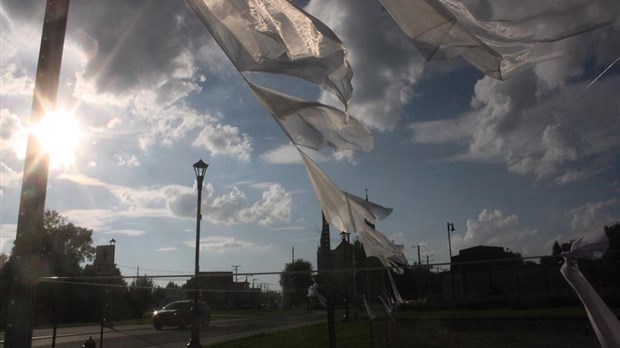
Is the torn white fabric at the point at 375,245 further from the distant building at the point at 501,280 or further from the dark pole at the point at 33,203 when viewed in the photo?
the distant building at the point at 501,280

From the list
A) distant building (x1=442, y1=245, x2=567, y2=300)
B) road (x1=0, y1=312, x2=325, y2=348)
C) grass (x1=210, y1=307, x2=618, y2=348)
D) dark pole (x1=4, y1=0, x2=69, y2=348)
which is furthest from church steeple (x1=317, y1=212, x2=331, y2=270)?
distant building (x1=442, y1=245, x2=567, y2=300)

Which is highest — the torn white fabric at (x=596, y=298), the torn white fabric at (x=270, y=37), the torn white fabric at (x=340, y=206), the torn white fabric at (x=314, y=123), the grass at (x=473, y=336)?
the torn white fabric at (x=270, y=37)

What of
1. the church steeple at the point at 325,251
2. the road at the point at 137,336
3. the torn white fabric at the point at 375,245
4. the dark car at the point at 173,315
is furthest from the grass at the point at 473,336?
the torn white fabric at the point at 375,245

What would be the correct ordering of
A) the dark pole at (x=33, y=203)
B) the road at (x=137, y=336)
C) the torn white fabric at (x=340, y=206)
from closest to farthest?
1. the dark pole at (x=33, y=203)
2. the torn white fabric at (x=340, y=206)
3. the road at (x=137, y=336)

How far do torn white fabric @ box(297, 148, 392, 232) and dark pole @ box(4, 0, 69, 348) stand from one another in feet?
5.54

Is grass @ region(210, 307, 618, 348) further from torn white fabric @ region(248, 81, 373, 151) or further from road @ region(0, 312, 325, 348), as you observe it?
torn white fabric @ region(248, 81, 373, 151)

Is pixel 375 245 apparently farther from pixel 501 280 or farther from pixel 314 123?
pixel 501 280

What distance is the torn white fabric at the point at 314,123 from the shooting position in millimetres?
3016

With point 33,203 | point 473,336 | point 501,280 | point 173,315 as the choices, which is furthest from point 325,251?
point 501,280

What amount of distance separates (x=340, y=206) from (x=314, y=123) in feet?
3.92

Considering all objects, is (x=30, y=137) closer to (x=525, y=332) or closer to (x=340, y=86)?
(x=340, y=86)

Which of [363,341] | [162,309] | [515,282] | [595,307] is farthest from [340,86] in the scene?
[515,282]

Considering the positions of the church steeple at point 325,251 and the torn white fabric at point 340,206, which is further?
the church steeple at point 325,251

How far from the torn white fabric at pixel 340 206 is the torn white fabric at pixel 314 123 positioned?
29cm
